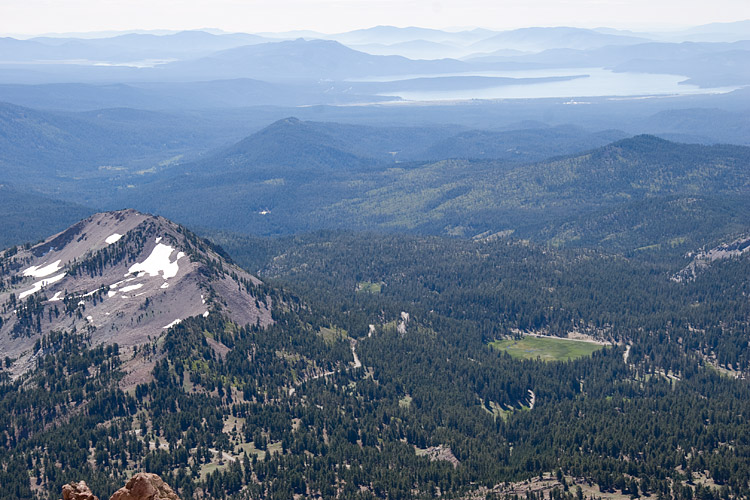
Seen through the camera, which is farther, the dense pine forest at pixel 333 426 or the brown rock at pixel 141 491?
the dense pine forest at pixel 333 426

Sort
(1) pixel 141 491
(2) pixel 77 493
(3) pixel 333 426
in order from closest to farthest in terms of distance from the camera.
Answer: (2) pixel 77 493, (1) pixel 141 491, (3) pixel 333 426

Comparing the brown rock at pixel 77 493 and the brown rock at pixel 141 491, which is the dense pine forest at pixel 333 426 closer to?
the brown rock at pixel 77 493

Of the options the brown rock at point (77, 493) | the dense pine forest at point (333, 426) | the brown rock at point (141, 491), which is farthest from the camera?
the dense pine forest at point (333, 426)

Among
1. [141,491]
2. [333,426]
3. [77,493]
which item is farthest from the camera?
[333,426]

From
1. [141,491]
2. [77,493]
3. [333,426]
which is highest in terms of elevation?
[77,493]

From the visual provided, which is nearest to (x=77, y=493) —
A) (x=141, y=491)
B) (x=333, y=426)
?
(x=141, y=491)

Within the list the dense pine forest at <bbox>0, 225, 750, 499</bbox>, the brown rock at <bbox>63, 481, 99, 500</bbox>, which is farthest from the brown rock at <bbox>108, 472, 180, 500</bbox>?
the dense pine forest at <bbox>0, 225, 750, 499</bbox>

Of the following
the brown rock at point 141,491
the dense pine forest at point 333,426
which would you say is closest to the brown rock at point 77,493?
the brown rock at point 141,491

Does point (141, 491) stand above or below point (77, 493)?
below

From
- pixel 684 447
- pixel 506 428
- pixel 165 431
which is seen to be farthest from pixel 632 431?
pixel 165 431

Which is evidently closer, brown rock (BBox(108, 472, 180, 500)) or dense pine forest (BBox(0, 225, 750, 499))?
brown rock (BBox(108, 472, 180, 500))

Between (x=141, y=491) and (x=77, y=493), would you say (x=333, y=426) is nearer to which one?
(x=141, y=491)

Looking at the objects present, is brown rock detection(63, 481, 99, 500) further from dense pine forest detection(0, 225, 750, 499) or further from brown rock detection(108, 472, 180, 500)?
dense pine forest detection(0, 225, 750, 499)
